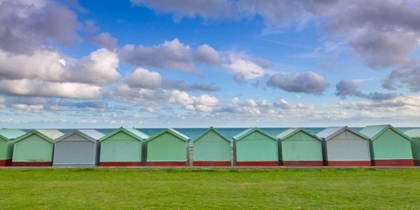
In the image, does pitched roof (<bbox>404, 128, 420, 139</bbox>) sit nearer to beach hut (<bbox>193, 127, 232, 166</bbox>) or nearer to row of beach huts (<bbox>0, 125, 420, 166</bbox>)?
row of beach huts (<bbox>0, 125, 420, 166</bbox>)

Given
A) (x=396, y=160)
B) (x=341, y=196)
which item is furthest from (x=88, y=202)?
(x=396, y=160)

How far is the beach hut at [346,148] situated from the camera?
2269 centimetres

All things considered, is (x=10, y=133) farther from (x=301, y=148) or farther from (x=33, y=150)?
(x=301, y=148)

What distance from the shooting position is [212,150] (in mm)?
23109

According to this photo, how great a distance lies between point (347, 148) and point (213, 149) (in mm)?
10246

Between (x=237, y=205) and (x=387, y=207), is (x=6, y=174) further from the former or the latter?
(x=387, y=207)

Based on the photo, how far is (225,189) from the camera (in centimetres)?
1385

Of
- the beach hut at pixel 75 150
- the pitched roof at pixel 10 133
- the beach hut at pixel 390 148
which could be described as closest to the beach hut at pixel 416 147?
the beach hut at pixel 390 148

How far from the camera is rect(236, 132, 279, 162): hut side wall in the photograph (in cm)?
2291

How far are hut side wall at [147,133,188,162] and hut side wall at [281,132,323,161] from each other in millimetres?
7820

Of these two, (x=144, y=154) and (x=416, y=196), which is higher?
(x=144, y=154)

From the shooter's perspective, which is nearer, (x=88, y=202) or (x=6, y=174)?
(x=88, y=202)

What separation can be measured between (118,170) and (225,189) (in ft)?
33.2

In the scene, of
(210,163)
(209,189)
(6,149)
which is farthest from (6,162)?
(209,189)
